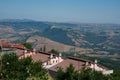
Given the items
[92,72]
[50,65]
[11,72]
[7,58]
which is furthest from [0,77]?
[50,65]

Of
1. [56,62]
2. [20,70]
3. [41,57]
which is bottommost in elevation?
[56,62]

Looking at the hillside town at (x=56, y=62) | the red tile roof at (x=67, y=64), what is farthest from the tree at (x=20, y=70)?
the red tile roof at (x=67, y=64)

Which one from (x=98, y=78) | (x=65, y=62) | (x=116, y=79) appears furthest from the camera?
(x=65, y=62)

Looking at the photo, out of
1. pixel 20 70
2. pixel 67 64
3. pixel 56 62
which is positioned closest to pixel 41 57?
pixel 56 62

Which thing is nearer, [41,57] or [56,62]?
[56,62]

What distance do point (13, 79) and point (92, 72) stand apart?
37.5 feet

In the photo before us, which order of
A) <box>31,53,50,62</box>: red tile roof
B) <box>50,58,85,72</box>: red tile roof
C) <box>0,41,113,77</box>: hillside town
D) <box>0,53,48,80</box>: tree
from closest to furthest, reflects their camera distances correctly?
<box>0,53,48,80</box>: tree → <box>50,58,85,72</box>: red tile roof → <box>0,41,113,77</box>: hillside town → <box>31,53,50,62</box>: red tile roof

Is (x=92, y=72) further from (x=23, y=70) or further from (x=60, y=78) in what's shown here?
(x=23, y=70)

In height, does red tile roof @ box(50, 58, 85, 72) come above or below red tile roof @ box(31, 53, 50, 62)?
below

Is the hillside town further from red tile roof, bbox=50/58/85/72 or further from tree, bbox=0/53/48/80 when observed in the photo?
tree, bbox=0/53/48/80

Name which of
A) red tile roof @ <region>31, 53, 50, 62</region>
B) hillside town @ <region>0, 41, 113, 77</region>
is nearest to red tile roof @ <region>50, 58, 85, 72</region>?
hillside town @ <region>0, 41, 113, 77</region>

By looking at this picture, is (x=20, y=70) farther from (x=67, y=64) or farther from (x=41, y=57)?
(x=41, y=57)

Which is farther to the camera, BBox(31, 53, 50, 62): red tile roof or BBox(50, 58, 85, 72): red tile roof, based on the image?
BBox(31, 53, 50, 62): red tile roof

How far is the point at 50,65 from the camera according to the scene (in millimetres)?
64375
